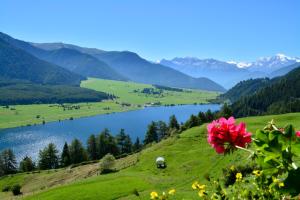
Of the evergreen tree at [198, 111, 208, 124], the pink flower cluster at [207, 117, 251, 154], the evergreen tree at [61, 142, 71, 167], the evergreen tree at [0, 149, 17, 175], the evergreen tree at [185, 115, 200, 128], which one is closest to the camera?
the pink flower cluster at [207, 117, 251, 154]

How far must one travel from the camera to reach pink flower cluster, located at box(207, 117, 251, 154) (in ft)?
16.0

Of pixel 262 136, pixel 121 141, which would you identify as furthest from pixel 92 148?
pixel 262 136

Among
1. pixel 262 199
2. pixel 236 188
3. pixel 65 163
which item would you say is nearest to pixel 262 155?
pixel 262 199

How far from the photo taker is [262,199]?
219 inches

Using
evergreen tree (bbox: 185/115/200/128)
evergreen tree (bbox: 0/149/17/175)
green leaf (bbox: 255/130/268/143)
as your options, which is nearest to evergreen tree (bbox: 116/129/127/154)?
evergreen tree (bbox: 185/115/200/128)

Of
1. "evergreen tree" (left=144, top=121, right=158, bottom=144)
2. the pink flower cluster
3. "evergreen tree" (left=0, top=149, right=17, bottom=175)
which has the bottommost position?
"evergreen tree" (left=0, top=149, right=17, bottom=175)

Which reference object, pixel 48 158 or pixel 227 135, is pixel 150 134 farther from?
pixel 227 135

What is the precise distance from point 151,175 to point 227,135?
50.3 m

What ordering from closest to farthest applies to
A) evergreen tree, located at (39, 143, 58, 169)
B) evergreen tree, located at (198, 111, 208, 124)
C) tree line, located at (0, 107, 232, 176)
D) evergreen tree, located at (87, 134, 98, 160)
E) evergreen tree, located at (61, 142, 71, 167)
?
tree line, located at (0, 107, 232, 176), evergreen tree, located at (61, 142, 71, 167), evergreen tree, located at (39, 143, 58, 169), evergreen tree, located at (198, 111, 208, 124), evergreen tree, located at (87, 134, 98, 160)

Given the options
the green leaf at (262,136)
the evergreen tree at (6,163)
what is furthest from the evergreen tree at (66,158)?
the green leaf at (262,136)

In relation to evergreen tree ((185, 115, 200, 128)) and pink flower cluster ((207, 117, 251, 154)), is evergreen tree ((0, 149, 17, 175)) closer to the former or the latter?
evergreen tree ((185, 115, 200, 128))

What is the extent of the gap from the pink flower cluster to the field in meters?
20.8

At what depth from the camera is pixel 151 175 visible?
5428 cm

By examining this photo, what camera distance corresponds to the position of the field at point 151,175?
40.9 metres
